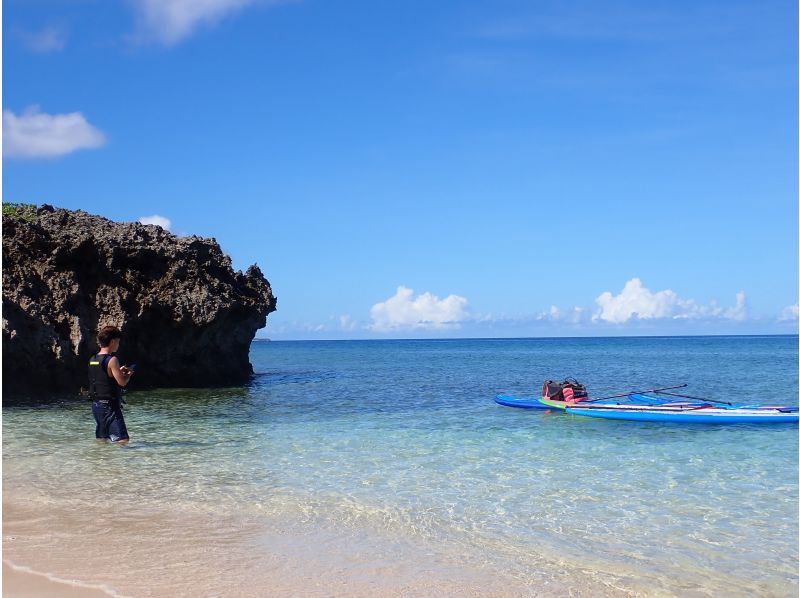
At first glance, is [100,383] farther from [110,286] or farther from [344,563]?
[110,286]

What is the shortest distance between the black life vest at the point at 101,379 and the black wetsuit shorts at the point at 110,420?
14.7 inches

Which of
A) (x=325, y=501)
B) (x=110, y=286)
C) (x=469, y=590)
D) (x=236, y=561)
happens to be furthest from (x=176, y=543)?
(x=110, y=286)

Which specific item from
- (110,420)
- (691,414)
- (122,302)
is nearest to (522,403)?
(691,414)

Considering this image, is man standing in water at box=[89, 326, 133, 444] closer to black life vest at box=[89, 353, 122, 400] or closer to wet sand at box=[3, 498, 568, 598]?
black life vest at box=[89, 353, 122, 400]

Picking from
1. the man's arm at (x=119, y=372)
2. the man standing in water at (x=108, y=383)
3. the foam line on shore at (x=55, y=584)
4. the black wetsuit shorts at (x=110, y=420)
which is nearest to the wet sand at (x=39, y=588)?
the foam line on shore at (x=55, y=584)

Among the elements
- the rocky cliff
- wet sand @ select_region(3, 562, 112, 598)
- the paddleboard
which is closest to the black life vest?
wet sand @ select_region(3, 562, 112, 598)

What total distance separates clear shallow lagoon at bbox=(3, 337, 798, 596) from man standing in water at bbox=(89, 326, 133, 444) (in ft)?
1.48

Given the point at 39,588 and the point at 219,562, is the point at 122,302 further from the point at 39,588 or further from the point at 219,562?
the point at 39,588

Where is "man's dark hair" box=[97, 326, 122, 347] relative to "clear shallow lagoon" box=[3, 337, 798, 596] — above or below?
above

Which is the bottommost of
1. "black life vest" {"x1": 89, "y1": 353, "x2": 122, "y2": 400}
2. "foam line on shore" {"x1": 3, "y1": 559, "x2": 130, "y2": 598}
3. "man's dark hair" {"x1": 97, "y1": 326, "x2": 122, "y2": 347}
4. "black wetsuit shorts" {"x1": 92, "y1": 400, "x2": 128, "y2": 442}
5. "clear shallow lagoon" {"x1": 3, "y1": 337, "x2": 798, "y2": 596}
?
"clear shallow lagoon" {"x1": 3, "y1": 337, "x2": 798, "y2": 596}

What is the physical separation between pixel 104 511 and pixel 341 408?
1214 cm

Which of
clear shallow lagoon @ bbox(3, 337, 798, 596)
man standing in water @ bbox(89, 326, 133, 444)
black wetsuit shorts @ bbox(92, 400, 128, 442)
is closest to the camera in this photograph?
clear shallow lagoon @ bbox(3, 337, 798, 596)

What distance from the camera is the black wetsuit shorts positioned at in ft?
37.4

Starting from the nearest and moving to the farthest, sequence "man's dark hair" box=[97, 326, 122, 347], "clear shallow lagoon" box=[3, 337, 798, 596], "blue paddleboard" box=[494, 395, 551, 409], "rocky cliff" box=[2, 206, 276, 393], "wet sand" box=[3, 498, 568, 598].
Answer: "wet sand" box=[3, 498, 568, 598] < "clear shallow lagoon" box=[3, 337, 798, 596] < "man's dark hair" box=[97, 326, 122, 347] < "blue paddleboard" box=[494, 395, 551, 409] < "rocky cliff" box=[2, 206, 276, 393]
